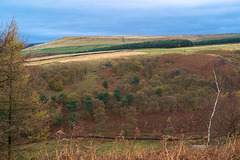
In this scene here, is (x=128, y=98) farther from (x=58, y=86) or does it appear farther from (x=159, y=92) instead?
(x=58, y=86)

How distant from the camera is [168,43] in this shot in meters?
84.4

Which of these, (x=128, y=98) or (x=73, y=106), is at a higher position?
(x=128, y=98)

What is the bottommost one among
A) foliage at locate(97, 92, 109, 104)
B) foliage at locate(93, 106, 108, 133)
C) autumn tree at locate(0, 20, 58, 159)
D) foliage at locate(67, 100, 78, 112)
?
foliage at locate(93, 106, 108, 133)

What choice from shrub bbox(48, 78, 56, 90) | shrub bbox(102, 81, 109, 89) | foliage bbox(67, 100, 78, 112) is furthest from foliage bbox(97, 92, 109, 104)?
shrub bbox(48, 78, 56, 90)

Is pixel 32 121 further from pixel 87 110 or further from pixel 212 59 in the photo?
pixel 212 59

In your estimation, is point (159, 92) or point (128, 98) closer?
point (128, 98)

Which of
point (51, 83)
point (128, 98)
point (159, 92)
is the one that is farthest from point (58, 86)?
point (159, 92)

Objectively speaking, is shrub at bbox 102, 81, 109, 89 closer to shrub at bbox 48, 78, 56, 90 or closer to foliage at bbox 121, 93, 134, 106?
foliage at bbox 121, 93, 134, 106

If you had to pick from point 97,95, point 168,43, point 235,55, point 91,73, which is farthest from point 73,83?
point 168,43

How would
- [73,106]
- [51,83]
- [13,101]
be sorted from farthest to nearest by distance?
[51,83]
[73,106]
[13,101]

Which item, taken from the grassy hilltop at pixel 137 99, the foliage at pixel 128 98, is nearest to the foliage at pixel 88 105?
the grassy hilltop at pixel 137 99

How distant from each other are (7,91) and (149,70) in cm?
3510

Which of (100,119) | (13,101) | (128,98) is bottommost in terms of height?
(100,119)

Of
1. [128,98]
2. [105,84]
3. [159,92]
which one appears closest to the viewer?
[128,98]
